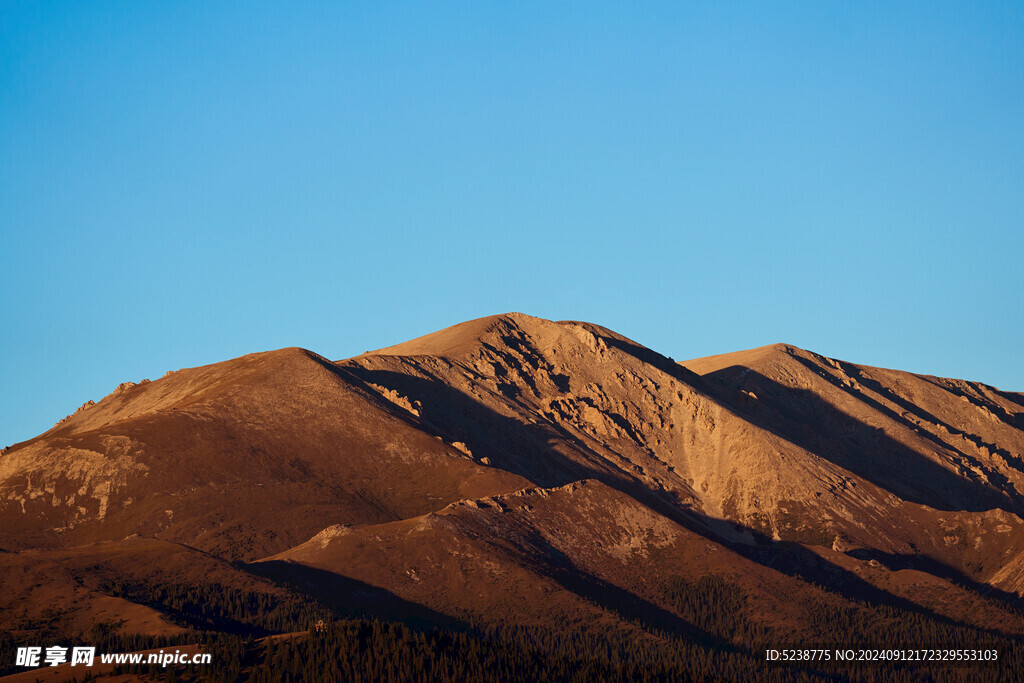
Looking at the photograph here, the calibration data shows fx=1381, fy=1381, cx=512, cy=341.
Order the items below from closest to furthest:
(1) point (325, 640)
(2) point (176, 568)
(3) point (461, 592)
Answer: (1) point (325, 640) → (2) point (176, 568) → (3) point (461, 592)

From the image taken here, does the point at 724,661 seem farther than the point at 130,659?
Yes

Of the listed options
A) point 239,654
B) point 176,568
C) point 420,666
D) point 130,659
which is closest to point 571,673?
point 420,666

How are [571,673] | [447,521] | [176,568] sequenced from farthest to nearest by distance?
[447,521], [176,568], [571,673]

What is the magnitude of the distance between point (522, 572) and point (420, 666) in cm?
5996

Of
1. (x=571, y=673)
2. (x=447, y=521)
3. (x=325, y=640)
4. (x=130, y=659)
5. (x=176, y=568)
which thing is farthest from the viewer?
(x=447, y=521)

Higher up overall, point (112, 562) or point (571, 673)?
point (112, 562)

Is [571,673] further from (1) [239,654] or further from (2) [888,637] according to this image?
(2) [888,637]

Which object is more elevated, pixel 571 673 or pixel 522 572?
pixel 522 572

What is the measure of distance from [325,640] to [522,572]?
6311 centimetres

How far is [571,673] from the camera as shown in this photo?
136625 mm

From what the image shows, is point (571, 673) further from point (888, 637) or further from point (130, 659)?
point (888, 637)

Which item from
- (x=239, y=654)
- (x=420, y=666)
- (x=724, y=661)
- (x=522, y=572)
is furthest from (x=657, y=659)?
(x=239, y=654)

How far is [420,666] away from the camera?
128 m

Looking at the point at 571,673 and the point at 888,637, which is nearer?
the point at 571,673
